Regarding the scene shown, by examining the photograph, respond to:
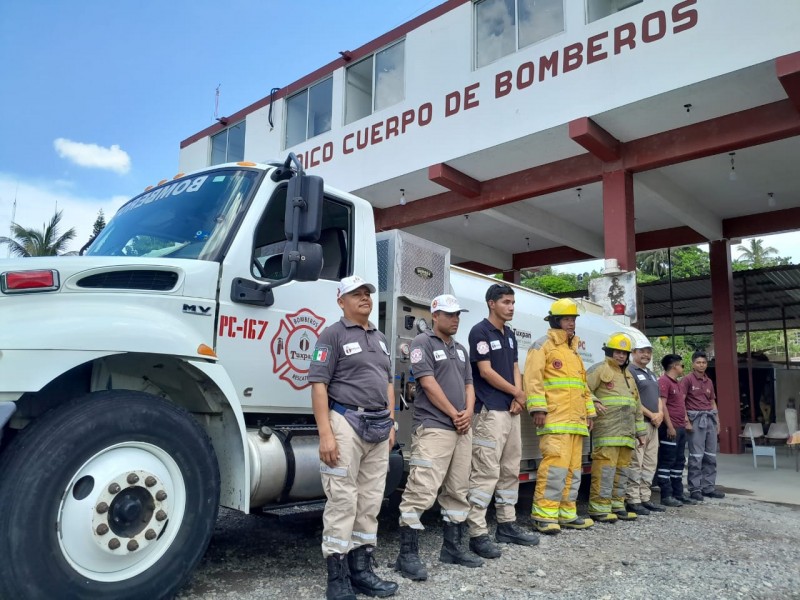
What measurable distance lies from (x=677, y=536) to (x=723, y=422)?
978 centimetres

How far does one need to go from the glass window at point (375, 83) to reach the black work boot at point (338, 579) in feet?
34.7

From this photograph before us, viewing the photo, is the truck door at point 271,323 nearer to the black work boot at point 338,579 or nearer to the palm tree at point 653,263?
the black work boot at point 338,579

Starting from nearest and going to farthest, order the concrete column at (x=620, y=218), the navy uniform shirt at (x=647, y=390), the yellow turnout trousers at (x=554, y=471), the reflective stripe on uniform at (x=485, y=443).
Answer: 1. the reflective stripe on uniform at (x=485, y=443)
2. the yellow turnout trousers at (x=554, y=471)
3. the navy uniform shirt at (x=647, y=390)
4. the concrete column at (x=620, y=218)

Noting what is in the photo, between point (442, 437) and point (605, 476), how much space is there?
269cm

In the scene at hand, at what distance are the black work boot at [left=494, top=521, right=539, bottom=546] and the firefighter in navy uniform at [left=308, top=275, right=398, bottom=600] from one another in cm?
162

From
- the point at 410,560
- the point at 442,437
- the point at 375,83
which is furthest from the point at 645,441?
the point at 375,83

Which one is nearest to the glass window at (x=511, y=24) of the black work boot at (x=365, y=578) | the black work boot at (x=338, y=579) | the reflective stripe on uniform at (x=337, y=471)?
the reflective stripe on uniform at (x=337, y=471)

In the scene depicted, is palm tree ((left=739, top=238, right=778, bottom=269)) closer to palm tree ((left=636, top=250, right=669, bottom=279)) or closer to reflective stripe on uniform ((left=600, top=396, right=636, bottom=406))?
palm tree ((left=636, top=250, right=669, bottom=279))

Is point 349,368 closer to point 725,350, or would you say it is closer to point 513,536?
point 513,536

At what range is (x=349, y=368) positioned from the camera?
12.3ft

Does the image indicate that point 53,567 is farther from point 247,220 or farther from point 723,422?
point 723,422

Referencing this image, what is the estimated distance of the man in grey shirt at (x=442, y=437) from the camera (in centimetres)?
421

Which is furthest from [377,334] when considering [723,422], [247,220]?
[723,422]

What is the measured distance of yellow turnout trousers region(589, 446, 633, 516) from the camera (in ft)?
20.4
